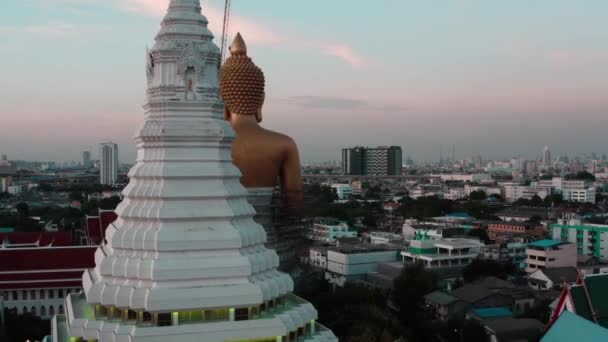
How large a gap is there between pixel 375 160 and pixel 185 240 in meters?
166

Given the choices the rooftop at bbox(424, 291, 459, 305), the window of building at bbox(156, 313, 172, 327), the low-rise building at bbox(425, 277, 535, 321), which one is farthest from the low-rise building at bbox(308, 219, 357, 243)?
the window of building at bbox(156, 313, 172, 327)

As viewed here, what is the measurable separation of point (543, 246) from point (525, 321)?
1462 centimetres

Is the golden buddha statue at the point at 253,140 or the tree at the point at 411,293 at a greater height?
the golden buddha statue at the point at 253,140

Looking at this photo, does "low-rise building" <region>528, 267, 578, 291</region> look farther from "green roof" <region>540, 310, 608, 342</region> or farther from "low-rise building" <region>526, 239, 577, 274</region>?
"green roof" <region>540, 310, 608, 342</region>

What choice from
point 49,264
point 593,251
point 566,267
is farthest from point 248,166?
point 593,251

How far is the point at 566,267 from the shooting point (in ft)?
115

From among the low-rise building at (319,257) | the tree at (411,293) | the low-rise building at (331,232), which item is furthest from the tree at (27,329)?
the low-rise building at (331,232)

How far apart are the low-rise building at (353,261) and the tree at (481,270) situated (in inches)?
197

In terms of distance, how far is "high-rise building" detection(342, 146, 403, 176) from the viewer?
173m

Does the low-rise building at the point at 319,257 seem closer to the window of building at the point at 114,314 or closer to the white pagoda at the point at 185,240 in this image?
the white pagoda at the point at 185,240

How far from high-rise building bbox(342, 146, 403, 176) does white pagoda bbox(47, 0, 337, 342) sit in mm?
160424

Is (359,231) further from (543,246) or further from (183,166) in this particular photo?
(183,166)

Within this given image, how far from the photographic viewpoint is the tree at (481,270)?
116 ft

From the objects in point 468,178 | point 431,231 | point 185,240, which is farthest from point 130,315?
point 468,178
